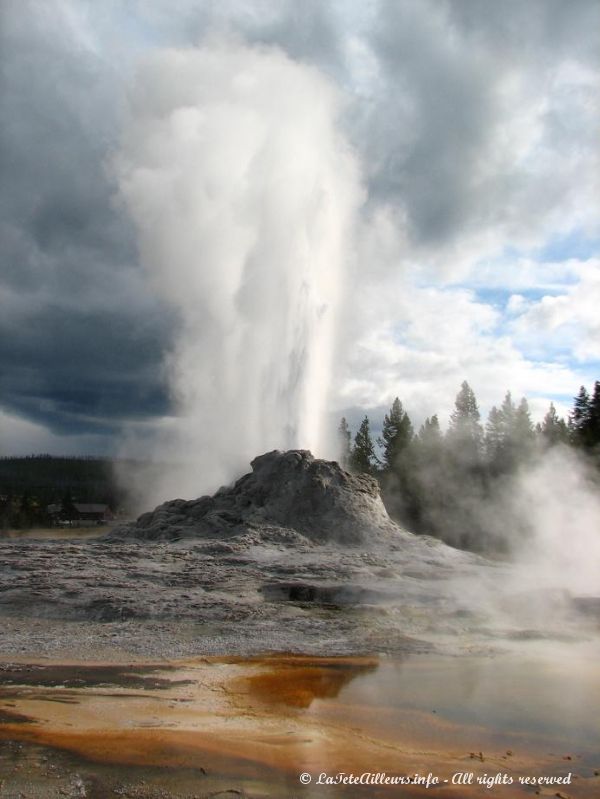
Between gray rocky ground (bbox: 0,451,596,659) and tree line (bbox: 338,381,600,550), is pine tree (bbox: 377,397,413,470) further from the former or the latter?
gray rocky ground (bbox: 0,451,596,659)

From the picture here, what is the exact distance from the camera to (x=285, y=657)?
883 centimetres

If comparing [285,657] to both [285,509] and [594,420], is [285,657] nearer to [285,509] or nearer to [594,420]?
[285,509]

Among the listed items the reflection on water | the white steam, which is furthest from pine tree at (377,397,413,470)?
the reflection on water

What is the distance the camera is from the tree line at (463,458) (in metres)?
28.7

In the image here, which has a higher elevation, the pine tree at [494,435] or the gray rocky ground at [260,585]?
the pine tree at [494,435]

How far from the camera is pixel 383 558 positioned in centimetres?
1440

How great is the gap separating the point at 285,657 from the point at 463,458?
30.5 m

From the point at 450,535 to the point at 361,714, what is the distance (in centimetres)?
2279

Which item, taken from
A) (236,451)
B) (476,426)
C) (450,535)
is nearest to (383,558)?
(236,451)

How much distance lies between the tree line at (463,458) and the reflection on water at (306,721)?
1560 cm

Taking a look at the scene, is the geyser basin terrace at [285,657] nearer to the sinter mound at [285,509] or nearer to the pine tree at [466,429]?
the sinter mound at [285,509]

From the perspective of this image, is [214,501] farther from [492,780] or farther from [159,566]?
[492,780]

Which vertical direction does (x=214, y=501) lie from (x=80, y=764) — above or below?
above

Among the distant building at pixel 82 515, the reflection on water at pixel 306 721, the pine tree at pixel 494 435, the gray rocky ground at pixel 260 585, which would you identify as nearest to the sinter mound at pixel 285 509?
the gray rocky ground at pixel 260 585
